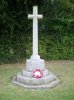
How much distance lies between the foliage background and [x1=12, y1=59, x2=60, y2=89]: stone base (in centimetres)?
392

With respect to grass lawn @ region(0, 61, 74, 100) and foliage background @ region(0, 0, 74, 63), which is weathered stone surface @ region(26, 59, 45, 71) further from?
foliage background @ region(0, 0, 74, 63)

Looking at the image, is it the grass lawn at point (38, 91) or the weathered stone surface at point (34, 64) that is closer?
the grass lawn at point (38, 91)

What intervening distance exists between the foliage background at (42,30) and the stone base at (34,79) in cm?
392

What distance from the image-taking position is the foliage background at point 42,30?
508 inches

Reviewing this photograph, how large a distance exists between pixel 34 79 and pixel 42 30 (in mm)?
5283

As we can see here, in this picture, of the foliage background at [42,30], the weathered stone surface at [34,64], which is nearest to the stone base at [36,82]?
the weathered stone surface at [34,64]

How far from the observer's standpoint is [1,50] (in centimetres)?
1286

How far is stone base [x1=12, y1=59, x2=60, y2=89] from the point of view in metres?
8.30

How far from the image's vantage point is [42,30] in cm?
1341

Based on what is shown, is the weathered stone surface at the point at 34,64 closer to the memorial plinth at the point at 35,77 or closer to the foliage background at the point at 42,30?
the memorial plinth at the point at 35,77

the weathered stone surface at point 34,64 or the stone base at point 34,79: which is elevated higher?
the weathered stone surface at point 34,64

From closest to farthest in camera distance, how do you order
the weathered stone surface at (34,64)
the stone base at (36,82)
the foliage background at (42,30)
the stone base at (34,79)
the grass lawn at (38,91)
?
the grass lawn at (38,91) → the stone base at (36,82) → the stone base at (34,79) → the weathered stone surface at (34,64) → the foliage background at (42,30)

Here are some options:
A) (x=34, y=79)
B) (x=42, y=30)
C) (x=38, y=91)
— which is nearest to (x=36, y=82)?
(x=34, y=79)

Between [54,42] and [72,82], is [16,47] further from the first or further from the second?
[72,82]
